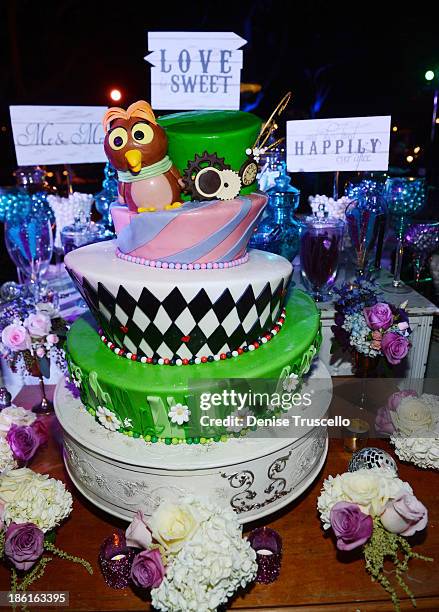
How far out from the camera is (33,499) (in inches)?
53.5

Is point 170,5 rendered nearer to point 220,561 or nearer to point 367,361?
point 367,361

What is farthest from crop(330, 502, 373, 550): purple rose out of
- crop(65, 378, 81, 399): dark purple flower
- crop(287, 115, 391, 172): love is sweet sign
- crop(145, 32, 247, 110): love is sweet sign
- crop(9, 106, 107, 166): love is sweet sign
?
crop(9, 106, 107, 166): love is sweet sign

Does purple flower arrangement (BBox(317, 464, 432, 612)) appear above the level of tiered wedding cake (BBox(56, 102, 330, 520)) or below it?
below

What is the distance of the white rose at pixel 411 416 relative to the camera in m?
1.71

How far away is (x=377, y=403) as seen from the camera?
1.96 metres

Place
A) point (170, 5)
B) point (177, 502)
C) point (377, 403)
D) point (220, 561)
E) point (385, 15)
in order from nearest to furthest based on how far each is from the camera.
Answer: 1. point (220, 561)
2. point (177, 502)
3. point (377, 403)
4. point (170, 5)
5. point (385, 15)

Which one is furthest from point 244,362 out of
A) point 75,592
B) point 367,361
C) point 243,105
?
point 243,105

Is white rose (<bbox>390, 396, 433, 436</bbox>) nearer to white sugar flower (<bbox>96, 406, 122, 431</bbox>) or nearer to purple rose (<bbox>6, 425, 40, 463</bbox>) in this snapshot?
white sugar flower (<bbox>96, 406, 122, 431</bbox>)

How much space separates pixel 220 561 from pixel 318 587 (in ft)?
1.06

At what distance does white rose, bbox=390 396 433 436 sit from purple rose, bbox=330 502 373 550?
512mm

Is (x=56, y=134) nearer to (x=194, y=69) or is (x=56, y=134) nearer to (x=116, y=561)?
(x=194, y=69)

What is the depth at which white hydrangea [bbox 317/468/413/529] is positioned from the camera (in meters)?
1.34

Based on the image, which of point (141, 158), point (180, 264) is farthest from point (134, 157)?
point (180, 264)

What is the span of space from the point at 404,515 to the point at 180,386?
68 centimetres
